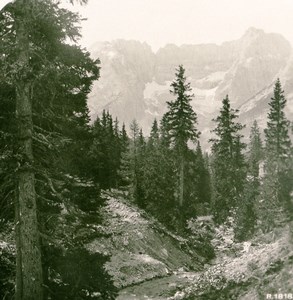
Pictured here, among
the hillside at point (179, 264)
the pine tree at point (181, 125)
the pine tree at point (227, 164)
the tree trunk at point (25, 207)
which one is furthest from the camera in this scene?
the pine tree at point (227, 164)

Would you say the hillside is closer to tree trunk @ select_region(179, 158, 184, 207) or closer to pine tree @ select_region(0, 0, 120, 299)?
tree trunk @ select_region(179, 158, 184, 207)

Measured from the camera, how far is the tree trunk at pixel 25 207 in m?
9.47

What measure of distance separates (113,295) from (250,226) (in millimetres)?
31378

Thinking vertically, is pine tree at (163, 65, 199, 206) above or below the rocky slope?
above

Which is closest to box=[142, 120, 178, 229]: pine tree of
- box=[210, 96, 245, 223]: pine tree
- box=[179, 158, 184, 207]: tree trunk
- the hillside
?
box=[179, 158, 184, 207]: tree trunk

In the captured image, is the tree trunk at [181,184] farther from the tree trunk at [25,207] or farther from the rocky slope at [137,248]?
the tree trunk at [25,207]

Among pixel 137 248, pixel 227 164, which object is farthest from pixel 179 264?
pixel 227 164

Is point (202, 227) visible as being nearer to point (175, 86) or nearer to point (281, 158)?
point (281, 158)

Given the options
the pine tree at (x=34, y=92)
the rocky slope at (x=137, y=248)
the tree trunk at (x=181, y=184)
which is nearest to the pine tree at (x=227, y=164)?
the tree trunk at (x=181, y=184)

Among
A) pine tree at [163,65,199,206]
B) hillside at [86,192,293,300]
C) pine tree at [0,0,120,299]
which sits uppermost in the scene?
pine tree at [163,65,199,206]

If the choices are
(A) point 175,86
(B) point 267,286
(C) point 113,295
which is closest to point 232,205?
(A) point 175,86

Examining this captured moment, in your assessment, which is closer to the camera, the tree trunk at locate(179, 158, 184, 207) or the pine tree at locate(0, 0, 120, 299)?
the pine tree at locate(0, 0, 120, 299)

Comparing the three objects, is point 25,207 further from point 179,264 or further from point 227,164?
point 227,164

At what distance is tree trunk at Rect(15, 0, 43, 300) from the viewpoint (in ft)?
31.1
